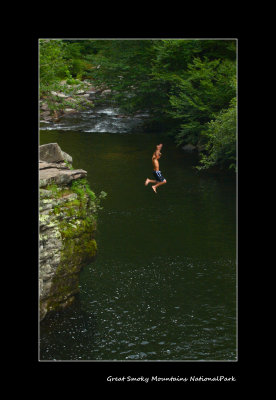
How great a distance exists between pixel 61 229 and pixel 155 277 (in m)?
5.56

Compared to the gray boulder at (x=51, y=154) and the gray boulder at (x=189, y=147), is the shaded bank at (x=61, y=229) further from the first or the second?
the gray boulder at (x=189, y=147)

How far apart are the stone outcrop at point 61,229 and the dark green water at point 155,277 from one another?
1.03m

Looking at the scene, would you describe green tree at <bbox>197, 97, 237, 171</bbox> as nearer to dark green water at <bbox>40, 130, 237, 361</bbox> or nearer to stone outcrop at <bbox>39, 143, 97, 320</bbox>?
dark green water at <bbox>40, 130, 237, 361</bbox>

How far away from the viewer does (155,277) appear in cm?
2619

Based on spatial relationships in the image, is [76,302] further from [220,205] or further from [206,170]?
[206,170]

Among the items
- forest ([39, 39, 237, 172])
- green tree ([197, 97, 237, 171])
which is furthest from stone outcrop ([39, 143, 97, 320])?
green tree ([197, 97, 237, 171])

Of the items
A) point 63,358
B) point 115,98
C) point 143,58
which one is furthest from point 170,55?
point 63,358

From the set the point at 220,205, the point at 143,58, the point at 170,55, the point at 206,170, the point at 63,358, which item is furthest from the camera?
the point at 143,58

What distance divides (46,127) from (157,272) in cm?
3155

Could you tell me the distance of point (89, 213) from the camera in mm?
24484

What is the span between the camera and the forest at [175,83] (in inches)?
1511

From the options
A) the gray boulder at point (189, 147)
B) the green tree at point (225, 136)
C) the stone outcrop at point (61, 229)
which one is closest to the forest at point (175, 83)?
the green tree at point (225, 136)

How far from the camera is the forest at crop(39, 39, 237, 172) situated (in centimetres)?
3838

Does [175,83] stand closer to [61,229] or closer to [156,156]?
[61,229]
